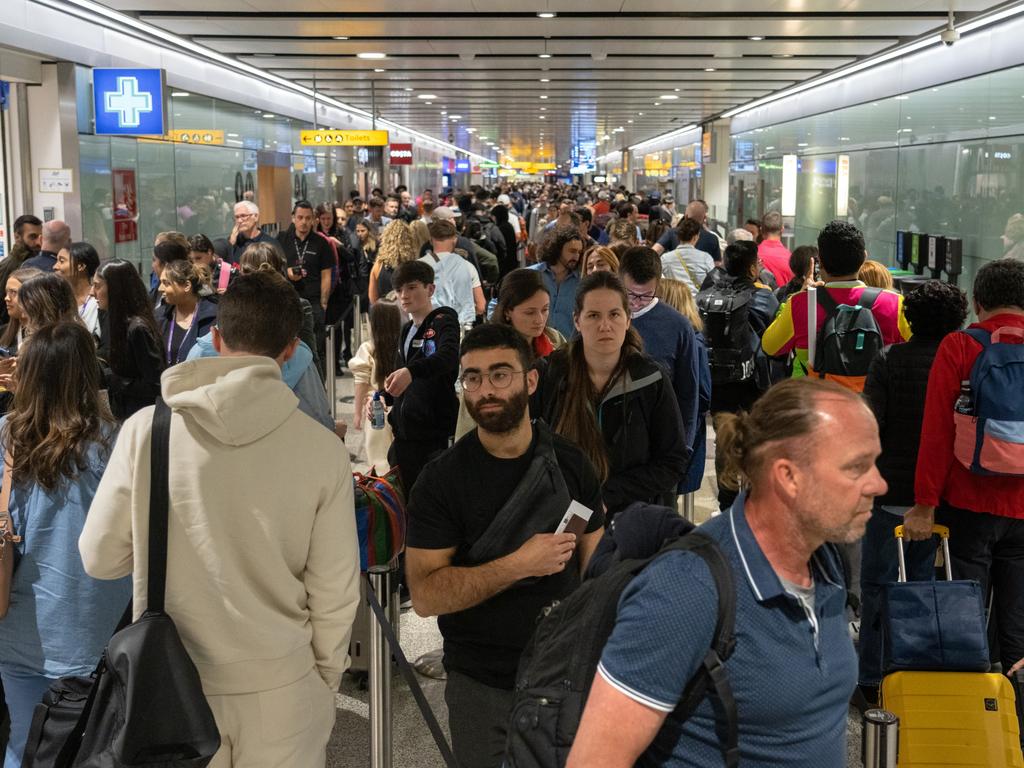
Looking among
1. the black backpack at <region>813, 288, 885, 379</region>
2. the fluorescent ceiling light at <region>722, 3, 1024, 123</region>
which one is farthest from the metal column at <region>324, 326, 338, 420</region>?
the fluorescent ceiling light at <region>722, 3, 1024, 123</region>

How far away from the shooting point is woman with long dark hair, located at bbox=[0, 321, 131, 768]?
11.3ft

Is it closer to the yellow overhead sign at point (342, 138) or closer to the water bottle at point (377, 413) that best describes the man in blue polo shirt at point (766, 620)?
the water bottle at point (377, 413)

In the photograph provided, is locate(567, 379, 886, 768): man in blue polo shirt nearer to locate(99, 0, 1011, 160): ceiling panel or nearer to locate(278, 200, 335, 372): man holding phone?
locate(278, 200, 335, 372): man holding phone

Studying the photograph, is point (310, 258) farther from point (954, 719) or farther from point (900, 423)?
point (954, 719)

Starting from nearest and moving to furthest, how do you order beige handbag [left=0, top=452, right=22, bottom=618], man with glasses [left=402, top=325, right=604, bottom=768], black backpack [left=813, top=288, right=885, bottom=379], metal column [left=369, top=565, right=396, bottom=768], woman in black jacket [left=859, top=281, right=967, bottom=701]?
1. man with glasses [left=402, top=325, right=604, bottom=768]
2. beige handbag [left=0, top=452, right=22, bottom=618]
3. metal column [left=369, top=565, right=396, bottom=768]
4. woman in black jacket [left=859, top=281, right=967, bottom=701]
5. black backpack [left=813, top=288, right=885, bottom=379]

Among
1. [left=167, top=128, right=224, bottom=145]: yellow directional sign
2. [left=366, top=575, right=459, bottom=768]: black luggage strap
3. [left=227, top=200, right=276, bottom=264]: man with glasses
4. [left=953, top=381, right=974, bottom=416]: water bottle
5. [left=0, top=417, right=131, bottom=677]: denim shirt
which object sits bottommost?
[left=366, top=575, right=459, bottom=768]: black luggage strap

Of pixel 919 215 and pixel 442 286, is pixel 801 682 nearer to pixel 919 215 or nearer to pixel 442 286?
pixel 442 286

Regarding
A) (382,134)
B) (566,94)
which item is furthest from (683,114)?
(382,134)

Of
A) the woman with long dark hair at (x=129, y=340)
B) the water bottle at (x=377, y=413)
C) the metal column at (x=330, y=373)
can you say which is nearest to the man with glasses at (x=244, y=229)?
the metal column at (x=330, y=373)

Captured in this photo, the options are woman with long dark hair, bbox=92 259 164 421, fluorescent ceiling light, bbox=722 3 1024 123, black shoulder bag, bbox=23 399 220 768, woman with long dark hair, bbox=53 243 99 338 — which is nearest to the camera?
black shoulder bag, bbox=23 399 220 768

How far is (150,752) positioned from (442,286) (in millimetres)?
7110

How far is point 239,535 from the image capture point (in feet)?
9.18

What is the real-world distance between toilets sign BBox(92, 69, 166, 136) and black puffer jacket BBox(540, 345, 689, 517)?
364 inches

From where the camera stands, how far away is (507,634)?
3.08m
